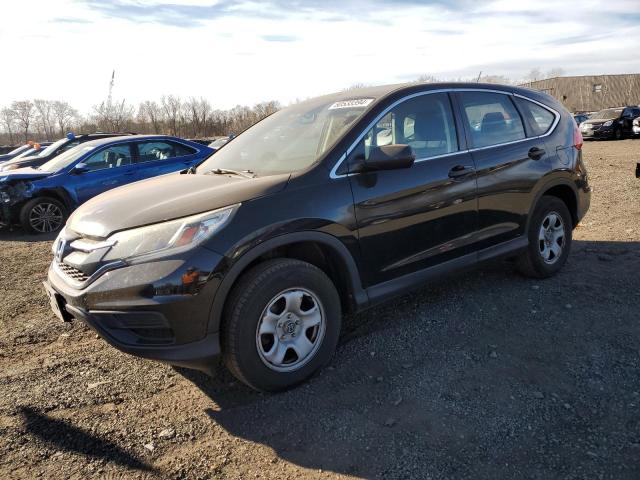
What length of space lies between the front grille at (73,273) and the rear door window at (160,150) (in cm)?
621

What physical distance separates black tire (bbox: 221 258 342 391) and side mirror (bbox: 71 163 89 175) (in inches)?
273

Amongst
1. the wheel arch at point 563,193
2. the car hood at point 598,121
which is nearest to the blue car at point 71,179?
the wheel arch at point 563,193

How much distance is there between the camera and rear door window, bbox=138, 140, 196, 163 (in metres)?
8.94

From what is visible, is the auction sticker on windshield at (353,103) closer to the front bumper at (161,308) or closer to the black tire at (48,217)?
the front bumper at (161,308)

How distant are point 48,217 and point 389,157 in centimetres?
749

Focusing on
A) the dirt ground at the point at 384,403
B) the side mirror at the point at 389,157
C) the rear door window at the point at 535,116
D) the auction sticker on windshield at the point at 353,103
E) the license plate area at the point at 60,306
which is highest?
the auction sticker on windshield at the point at 353,103

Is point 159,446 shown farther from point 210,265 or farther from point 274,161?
point 274,161

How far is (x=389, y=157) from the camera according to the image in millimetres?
3166

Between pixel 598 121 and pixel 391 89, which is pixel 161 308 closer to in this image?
pixel 391 89

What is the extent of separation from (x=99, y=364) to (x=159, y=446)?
3.83 ft

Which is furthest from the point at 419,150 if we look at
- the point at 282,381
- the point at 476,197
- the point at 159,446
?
the point at 159,446

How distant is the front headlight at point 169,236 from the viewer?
2.66 meters

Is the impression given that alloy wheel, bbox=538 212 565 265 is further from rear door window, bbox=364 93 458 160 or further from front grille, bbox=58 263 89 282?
front grille, bbox=58 263 89 282

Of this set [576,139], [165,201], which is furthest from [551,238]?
[165,201]
